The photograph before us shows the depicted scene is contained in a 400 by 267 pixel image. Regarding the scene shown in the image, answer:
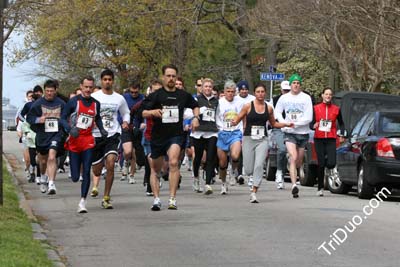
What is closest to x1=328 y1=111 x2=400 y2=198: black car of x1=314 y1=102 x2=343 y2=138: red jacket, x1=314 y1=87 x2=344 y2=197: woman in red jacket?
x1=314 y1=87 x2=344 y2=197: woman in red jacket

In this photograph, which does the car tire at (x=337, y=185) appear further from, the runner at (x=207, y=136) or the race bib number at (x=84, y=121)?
the race bib number at (x=84, y=121)

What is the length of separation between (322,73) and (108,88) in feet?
127

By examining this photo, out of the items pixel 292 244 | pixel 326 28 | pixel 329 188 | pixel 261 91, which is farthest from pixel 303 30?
pixel 292 244

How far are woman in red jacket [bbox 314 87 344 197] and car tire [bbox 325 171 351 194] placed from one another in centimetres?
100

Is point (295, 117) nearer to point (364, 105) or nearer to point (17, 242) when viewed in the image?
point (364, 105)

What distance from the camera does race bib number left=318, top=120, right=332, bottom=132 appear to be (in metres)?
18.0

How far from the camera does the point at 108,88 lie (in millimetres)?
15570

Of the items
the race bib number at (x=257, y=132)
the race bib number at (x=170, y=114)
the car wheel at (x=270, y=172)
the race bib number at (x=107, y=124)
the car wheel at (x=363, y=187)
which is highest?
the race bib number at (x=170, y=114)

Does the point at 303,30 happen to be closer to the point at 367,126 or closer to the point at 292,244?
the point at 367,126

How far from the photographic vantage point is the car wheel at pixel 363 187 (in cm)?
1747

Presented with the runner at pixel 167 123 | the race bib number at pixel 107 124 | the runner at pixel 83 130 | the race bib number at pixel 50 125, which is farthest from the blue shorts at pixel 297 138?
the runner at pixel 83 130

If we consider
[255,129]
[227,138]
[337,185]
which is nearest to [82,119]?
[255,129]

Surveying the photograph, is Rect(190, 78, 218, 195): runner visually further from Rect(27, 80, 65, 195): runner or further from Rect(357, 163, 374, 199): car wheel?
Rect(357, 163, 374, 199): car wheel

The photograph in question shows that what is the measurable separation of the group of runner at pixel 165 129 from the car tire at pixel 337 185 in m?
1.00
